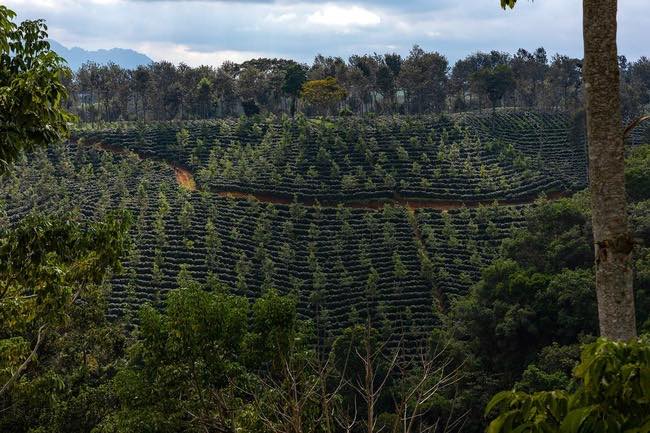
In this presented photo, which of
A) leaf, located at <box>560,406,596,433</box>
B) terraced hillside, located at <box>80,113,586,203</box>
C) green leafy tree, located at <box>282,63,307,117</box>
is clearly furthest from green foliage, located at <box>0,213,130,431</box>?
green leafy tree, located at <box>282,63,307,117</box>

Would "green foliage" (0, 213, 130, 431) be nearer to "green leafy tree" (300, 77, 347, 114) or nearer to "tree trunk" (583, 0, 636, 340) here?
"tree trunk" (583, 0, 636, 340)

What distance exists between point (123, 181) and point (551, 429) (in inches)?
1667

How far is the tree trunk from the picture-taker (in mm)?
4082

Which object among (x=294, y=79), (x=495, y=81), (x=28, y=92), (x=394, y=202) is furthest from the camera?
(x=495, y=81)

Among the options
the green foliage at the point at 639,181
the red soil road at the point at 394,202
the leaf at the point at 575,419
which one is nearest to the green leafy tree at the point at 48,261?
the leaf at the point at 575,419

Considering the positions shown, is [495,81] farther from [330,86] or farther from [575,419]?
[575,419]

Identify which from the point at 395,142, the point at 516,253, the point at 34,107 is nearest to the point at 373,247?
the point at 516,253

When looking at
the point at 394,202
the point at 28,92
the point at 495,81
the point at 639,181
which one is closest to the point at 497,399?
the point at 28,92

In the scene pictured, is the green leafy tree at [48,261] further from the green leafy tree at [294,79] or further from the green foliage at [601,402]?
the green leafy tree at [294,79]

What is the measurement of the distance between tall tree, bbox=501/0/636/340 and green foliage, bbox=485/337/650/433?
97 centimetres

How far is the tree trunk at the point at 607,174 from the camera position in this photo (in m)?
4.08

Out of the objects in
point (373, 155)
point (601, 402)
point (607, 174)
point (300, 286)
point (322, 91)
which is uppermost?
point (322, 91)

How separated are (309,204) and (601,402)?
39.5m

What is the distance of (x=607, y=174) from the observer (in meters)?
4.18
